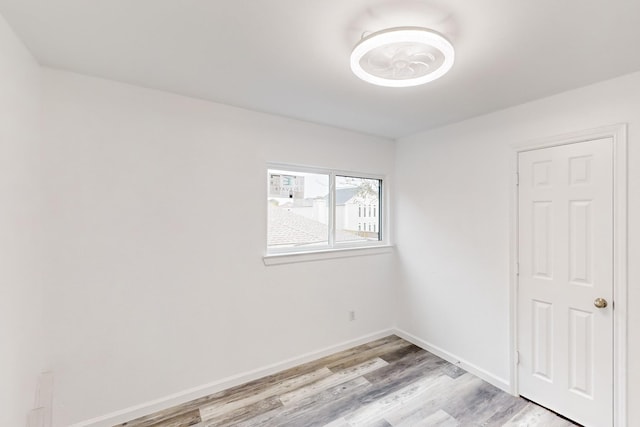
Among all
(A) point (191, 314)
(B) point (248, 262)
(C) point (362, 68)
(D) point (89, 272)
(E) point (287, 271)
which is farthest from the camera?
(E) point (287, 271)

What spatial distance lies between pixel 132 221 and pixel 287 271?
53.1 inches

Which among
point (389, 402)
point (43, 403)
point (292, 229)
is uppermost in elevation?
point (292, 229)

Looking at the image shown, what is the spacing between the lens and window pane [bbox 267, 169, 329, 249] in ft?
9.09

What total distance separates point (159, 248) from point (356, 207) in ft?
6.84

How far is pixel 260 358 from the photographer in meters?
2.60

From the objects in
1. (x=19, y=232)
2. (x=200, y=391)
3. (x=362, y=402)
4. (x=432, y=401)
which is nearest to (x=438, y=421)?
(x=432, y=401)

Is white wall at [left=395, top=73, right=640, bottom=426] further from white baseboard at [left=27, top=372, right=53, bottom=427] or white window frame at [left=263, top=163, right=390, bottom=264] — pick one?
white baseboard at [left=27, top=372, right=53, bottom=427]

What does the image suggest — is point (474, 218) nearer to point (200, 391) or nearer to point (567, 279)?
point (567, 279)

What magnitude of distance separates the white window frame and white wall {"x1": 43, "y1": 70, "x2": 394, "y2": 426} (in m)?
0.11

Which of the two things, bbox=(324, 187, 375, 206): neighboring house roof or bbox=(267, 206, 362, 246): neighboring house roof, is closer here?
bbox=(267, 206, 362, 246): neighboring house roof

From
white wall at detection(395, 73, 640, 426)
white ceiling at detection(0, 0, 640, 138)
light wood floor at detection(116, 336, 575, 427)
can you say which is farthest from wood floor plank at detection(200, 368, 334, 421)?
white ceiling at detection(0, 0, 640, 138)

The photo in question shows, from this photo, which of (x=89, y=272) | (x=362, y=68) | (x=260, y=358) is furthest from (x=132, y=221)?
(x=362, y=68)

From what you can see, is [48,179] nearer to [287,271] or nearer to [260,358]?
[287,271]

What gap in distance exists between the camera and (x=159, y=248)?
214 cm
